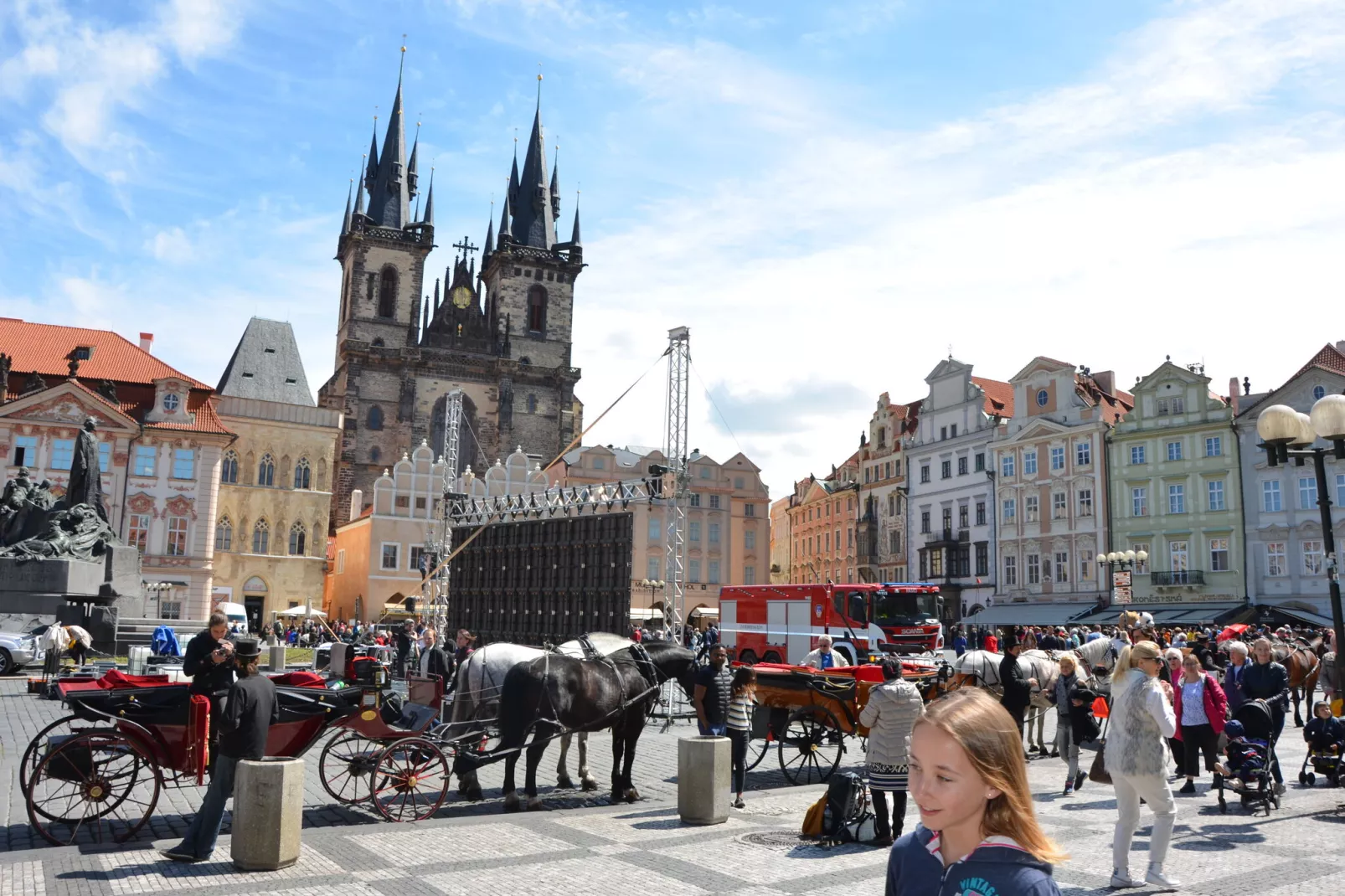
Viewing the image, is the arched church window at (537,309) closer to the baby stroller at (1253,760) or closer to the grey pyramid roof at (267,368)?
the grey pyramid roof at (267,368)

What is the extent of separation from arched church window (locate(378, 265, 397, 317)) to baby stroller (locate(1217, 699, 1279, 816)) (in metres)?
70.5

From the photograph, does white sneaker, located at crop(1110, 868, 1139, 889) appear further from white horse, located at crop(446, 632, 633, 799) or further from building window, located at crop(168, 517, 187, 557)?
building window, located at crop(168, 517, 187, 557)

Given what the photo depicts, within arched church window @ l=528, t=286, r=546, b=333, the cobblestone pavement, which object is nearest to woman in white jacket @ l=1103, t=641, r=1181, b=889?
the cobblestone pavement

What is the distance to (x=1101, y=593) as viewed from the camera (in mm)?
46219

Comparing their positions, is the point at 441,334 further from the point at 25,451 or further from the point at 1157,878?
the point at 1157,878

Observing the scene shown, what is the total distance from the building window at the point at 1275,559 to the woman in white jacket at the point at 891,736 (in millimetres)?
39626

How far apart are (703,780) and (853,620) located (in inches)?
911

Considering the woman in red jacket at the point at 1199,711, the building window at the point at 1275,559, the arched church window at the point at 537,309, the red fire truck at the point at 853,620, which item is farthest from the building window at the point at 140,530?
the building window at the point at 1275,559

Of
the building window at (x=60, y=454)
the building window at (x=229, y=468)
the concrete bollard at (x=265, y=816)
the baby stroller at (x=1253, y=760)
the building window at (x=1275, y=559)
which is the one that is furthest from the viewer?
the building window at (x=229, y=468)

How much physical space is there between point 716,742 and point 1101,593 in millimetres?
40706

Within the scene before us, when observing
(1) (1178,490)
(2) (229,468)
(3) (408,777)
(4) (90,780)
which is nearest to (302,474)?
(2) (229,468)

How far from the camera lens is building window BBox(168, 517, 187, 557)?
49688 mm

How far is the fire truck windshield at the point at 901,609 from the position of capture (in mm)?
31938

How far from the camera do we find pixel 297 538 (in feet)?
193
